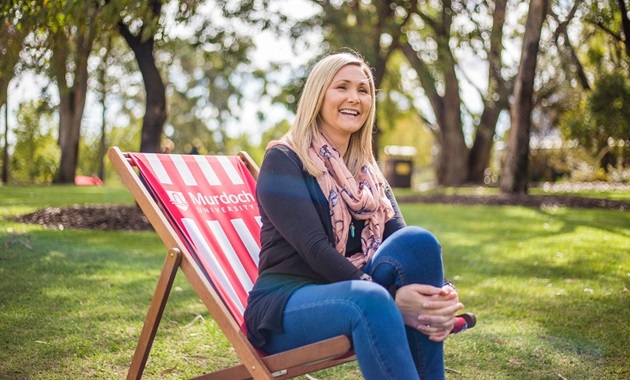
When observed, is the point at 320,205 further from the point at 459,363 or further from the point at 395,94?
the point at 395,94

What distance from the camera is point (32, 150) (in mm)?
29359

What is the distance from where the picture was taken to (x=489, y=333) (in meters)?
4.28

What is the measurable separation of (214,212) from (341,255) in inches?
36.4

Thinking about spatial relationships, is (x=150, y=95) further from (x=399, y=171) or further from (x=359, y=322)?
(x=399, y=171)

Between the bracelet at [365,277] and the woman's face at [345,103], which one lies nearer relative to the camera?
the bracelet at [365,277]

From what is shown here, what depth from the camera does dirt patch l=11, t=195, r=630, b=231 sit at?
8516mm

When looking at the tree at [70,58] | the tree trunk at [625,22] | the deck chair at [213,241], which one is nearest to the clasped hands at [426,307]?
the deck chair at [213,241]

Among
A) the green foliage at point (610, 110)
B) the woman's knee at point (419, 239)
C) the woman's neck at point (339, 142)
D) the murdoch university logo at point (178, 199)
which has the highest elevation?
the green foliage at point (610, 110)

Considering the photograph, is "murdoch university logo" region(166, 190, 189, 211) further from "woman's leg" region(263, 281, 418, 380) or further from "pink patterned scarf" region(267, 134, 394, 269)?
"woman's leg" region(263, 281, 418, 380)

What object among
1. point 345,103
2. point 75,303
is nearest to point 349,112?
point 345,103

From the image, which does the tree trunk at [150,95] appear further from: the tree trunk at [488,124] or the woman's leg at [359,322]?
the tree trunk at [488,124]

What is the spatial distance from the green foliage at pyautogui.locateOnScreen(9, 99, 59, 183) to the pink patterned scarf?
→ 24653mm

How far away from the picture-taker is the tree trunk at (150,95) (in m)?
9.16

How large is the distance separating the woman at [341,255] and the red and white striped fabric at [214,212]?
0.32 meters
